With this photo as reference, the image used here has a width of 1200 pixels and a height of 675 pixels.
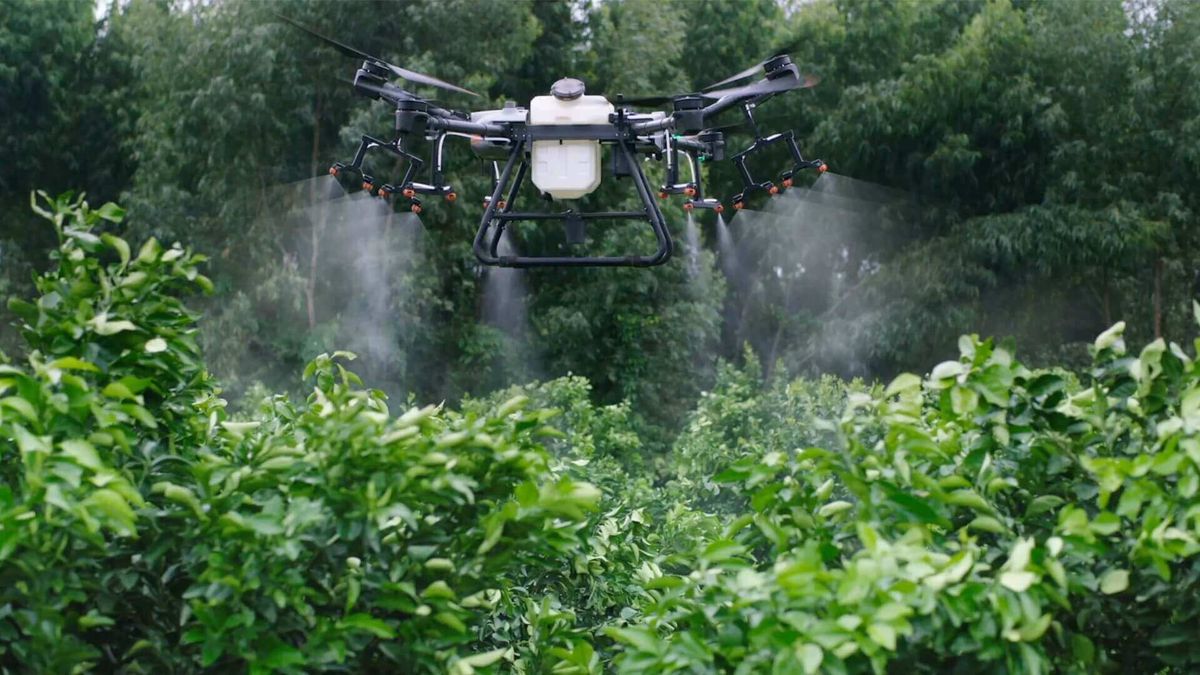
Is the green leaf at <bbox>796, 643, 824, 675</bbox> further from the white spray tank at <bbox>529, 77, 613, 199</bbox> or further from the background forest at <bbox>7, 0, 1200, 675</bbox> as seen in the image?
the white spray tank at <bbox>529, 77, 613, 199</bbox>

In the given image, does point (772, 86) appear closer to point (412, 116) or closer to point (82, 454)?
point (412, 116)

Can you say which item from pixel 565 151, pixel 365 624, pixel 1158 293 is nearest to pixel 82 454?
pixel 365 624

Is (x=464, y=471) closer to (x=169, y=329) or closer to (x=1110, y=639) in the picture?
(x=169, y=329)

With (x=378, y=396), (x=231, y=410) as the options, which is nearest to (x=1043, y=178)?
(x=231, y=410)

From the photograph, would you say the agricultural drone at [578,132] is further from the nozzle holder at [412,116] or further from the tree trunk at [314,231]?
the tree trunk at [314,231]

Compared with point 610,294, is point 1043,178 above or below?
above

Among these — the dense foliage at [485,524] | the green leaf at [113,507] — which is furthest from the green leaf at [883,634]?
the green leaf at [113,507]
